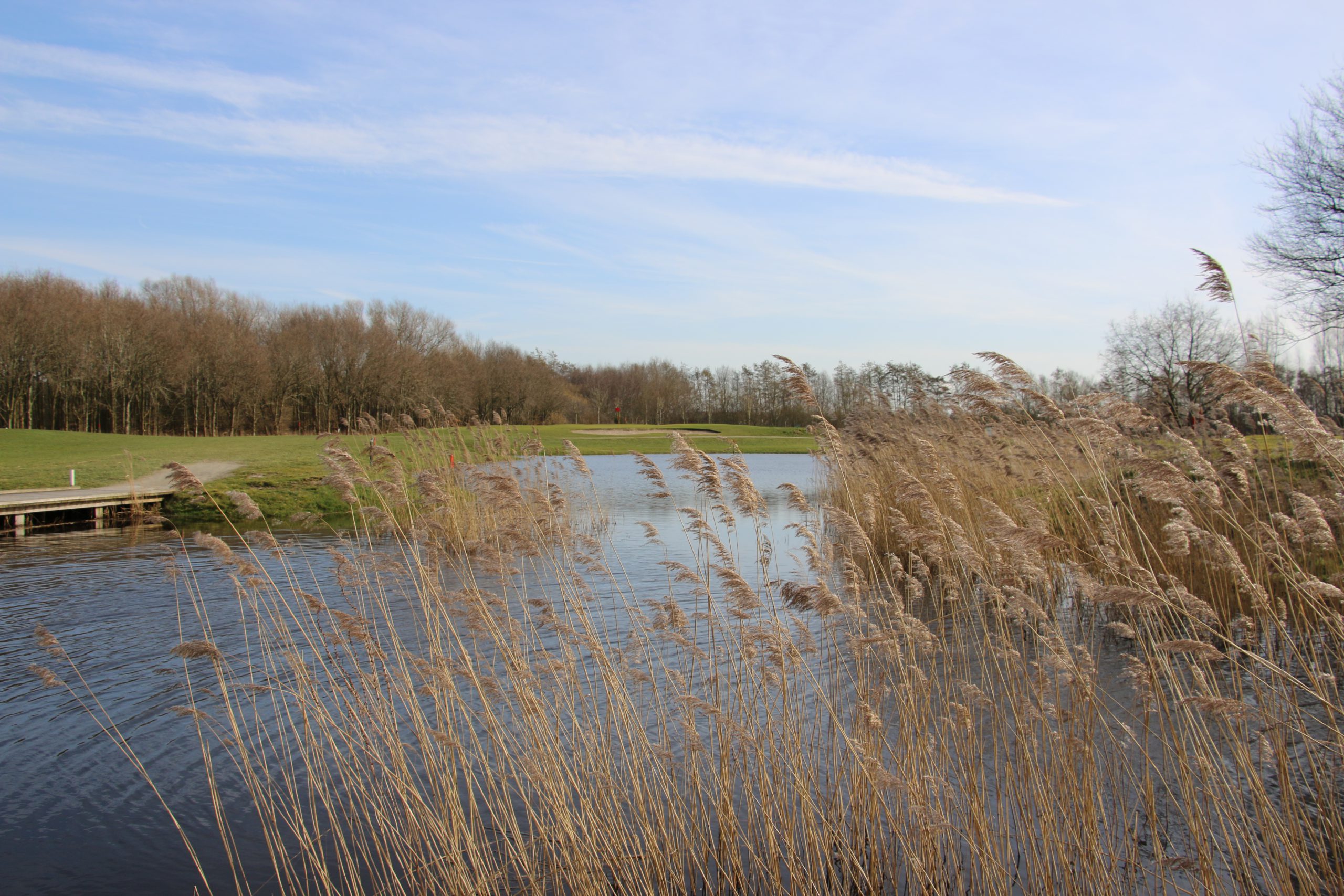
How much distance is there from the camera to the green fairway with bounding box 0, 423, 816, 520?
1765cm

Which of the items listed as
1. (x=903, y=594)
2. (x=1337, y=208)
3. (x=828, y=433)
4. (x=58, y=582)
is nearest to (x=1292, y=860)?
(x=828, y=433)

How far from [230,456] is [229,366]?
22.4m

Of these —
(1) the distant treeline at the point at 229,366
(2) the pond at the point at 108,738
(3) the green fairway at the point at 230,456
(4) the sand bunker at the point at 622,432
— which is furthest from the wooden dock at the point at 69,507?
(4) the sand bunker at the point at 622,432

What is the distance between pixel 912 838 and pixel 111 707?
251 inches

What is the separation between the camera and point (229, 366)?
46656 millimetres

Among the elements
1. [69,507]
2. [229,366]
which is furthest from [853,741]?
[229,366]

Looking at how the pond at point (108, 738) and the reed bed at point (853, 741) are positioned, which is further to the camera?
the pond at point (108, 738)

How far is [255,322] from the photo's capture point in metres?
61.3

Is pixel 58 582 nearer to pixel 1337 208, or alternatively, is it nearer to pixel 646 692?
pixel 646 692

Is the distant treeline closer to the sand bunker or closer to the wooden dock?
the sand bunker

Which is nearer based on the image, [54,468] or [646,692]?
[646,692]

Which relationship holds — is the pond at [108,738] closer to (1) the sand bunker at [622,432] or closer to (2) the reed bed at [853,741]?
(2) the reed bed at [853,741]

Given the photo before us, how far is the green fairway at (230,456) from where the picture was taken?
1765 centimetres

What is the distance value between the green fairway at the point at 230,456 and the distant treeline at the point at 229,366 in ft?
13.8
